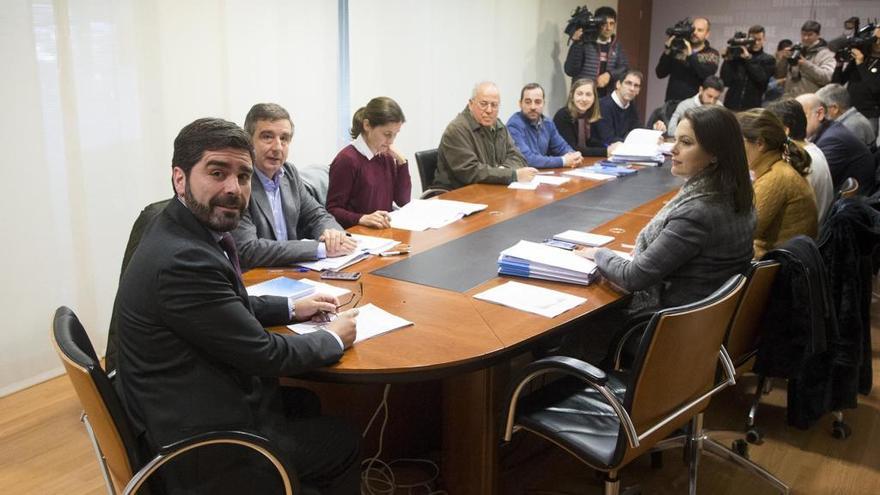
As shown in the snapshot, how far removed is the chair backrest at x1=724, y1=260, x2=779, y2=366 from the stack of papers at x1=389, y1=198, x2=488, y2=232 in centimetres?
127

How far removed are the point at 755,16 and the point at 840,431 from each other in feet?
21.2

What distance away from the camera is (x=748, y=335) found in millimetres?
2465

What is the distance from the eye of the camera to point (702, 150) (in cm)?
230

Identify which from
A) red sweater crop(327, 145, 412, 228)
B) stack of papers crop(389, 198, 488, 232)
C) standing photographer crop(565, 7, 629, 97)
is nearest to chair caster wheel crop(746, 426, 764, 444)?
stack of papers crop(389, 198, 488, 232)

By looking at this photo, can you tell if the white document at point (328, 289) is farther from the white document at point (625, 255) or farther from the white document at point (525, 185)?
the white document at point (525, 185)

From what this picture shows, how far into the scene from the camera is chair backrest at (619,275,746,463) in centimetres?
175

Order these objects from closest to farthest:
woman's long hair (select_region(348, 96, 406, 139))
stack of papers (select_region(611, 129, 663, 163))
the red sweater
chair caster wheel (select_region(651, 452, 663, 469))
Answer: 1. chair caster wheel (select_region(651, 452, 663, 469))
2. woman's long hair (select_region(348, 96, 406, 139))
3. the red sweater
4. stack of papers (select_region(611, 129, 663, 163))

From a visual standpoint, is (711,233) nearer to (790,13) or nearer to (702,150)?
(702,150)

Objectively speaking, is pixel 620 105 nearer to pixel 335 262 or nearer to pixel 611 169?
pixel 611 169

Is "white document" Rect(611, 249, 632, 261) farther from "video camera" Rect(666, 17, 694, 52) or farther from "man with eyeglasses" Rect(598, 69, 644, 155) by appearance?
"video camera" Rect(666, 17, 694, 52)

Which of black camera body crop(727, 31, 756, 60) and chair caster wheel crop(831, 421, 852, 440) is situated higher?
black camera body crop(727, 31, 756, 60)

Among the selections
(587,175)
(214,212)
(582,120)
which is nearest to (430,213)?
(587,175)

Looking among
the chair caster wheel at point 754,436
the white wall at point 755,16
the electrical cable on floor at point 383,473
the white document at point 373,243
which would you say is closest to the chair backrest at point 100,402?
the electrical cable on floor at point 383,473

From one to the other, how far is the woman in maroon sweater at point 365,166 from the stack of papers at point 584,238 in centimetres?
76
